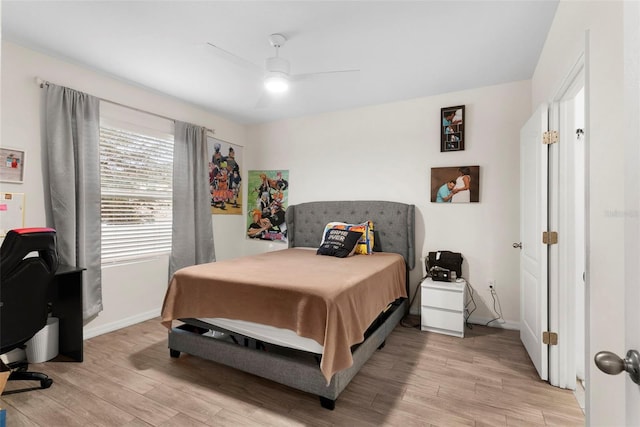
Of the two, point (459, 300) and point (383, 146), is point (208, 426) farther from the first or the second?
point (383, 146)

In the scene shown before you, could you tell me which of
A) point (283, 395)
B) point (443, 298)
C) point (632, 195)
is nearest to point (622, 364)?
point (632, 195)

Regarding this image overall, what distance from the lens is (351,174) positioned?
426 cm

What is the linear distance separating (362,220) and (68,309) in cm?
317

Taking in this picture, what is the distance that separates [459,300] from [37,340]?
3.79m

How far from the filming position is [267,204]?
4934 mm

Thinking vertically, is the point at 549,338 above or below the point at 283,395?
above

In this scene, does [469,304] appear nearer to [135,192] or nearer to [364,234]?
[364,234]

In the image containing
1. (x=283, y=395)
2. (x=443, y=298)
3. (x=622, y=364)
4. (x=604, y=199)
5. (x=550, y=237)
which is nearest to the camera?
(x=622, y=364)

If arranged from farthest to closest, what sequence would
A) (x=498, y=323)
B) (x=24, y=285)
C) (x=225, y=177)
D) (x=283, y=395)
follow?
(x=225, y=177) → (x=498, y=323) → (x=283, y=395) → (x=24, y=285)

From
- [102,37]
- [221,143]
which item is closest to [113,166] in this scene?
[102,37]

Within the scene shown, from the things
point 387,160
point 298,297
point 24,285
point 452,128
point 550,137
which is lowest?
point 298,297

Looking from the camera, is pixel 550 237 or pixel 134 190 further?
pixel 134 190

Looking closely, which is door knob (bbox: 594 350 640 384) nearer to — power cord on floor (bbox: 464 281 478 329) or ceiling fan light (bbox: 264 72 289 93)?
ceiling fan light (bbox: 264 72 289 93)

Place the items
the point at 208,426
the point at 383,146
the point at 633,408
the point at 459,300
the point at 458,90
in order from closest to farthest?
1. the point at 633,408
2. the point at 208,426
3. the point at 459,300
4. the point at 458,90
5. the point at 383,146
